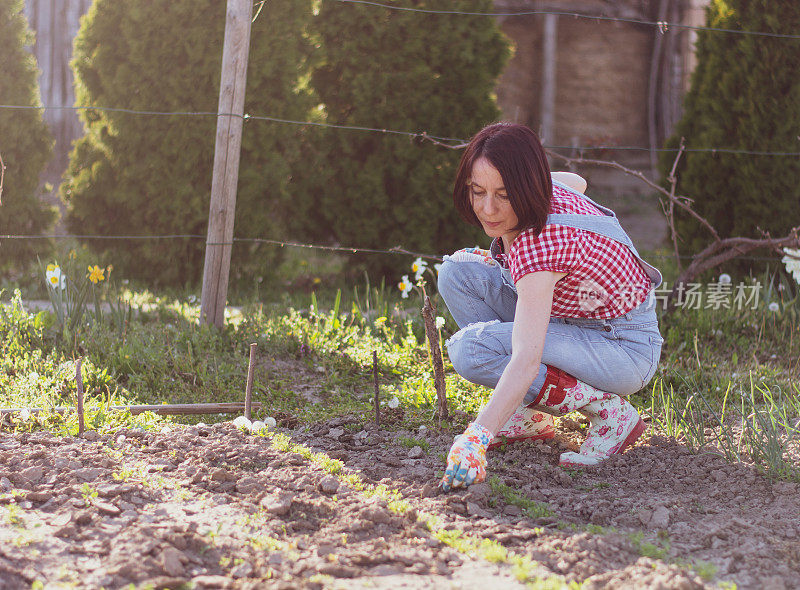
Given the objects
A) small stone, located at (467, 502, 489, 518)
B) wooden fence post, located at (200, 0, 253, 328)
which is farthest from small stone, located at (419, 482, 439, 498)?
wooden fence post, located at (200, 0, 253, 328)

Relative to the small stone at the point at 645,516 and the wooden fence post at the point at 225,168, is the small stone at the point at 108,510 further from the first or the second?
the wooden fence post at the point at 225,168

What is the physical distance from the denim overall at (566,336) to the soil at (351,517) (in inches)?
10.9

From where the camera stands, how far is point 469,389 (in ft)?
11.1

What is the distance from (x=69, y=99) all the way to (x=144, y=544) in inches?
318

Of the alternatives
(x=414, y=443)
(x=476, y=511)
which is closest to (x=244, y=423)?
(x=414, y=443)

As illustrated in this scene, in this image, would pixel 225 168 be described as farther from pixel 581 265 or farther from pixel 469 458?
pixel 469 458

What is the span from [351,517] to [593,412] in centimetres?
101

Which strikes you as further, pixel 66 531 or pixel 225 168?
pixel 225 168

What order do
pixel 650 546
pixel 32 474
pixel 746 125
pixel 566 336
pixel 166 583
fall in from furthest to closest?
pixel 746 125 → pixel 566 336 → pixel 32 474 → pixel 650 546 → pixel 166 583

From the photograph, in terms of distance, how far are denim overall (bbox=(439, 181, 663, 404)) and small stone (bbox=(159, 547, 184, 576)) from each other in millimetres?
1275

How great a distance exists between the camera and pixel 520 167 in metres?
2.33

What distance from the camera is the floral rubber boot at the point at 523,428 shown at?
9.29 feet

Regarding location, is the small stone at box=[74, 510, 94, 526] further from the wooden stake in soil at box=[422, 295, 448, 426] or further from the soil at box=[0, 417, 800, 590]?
the wooden stake in soil at box=[422, 295, 448, 426]

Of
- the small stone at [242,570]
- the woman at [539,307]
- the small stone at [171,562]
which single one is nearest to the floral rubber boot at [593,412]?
the woman at [539,307]
